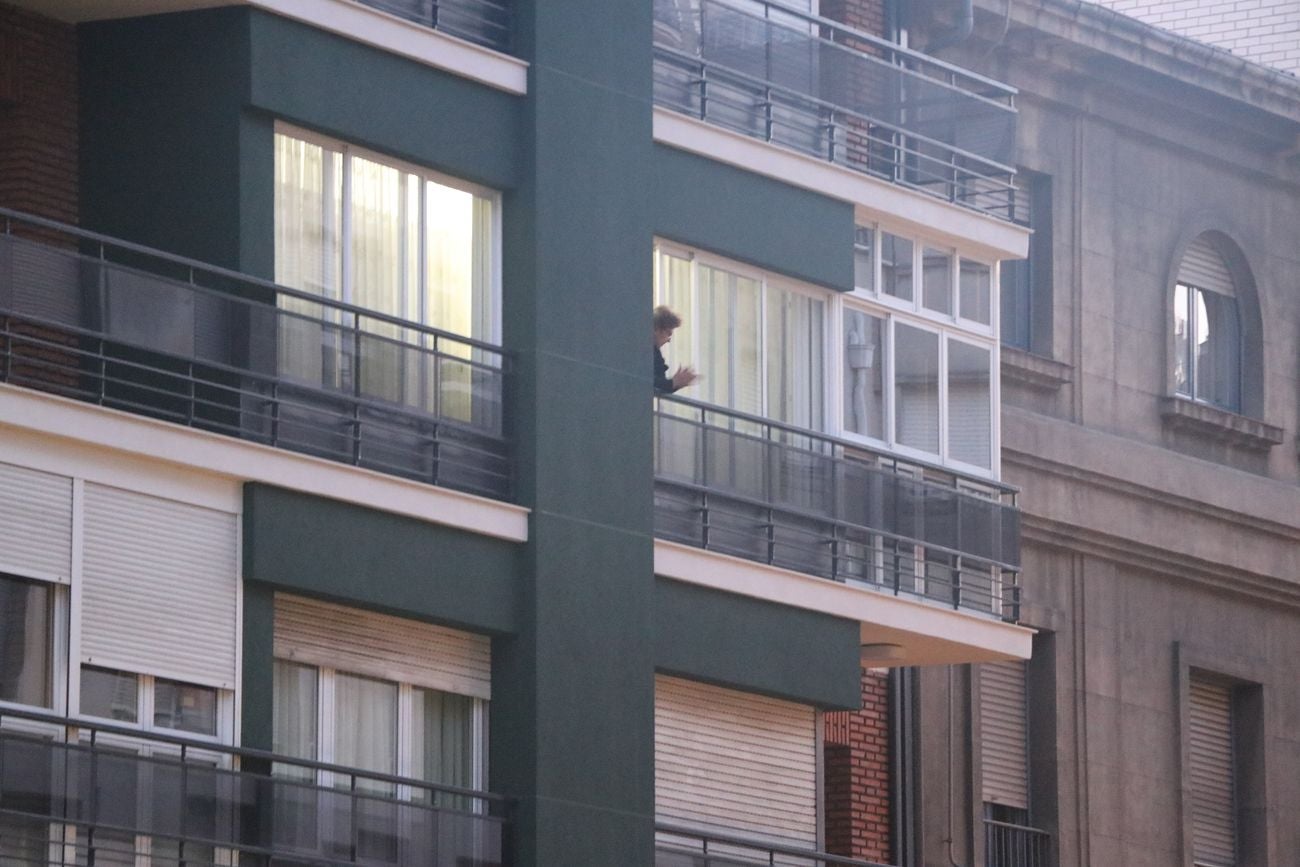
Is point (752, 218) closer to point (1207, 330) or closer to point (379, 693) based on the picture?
point (379, 693)

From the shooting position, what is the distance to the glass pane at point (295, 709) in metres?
23.0

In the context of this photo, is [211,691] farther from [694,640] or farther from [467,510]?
[694,640]

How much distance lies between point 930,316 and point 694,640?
13.8 ft

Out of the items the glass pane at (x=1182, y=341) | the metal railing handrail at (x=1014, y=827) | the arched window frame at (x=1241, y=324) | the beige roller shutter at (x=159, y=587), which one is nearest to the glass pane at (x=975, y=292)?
the metal railing handrail at (x=1014, y=827)

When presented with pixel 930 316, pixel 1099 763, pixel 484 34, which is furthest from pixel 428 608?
pixel 1099 763

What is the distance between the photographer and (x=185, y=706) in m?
22.1

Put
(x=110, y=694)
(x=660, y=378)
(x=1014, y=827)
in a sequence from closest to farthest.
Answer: (x=110, y=694) < (x=660, y=378) < (x=1014, y=827)

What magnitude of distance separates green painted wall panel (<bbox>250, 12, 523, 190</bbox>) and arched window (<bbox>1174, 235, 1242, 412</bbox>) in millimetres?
11644

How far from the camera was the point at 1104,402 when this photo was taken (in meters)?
33.3

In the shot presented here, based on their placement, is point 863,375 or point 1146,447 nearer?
point 863,375

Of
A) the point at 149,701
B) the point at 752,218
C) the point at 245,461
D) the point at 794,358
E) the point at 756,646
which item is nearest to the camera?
the point at 149,701

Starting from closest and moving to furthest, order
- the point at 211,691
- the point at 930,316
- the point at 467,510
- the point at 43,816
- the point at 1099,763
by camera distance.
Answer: the point at 43,816 < the point at 211,691 < the point at 467,510 < the point at 930,316 < the point at 1099,763

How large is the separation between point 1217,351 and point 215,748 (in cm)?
1635

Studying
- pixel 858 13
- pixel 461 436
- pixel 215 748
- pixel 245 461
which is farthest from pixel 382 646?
pixel 858 13
